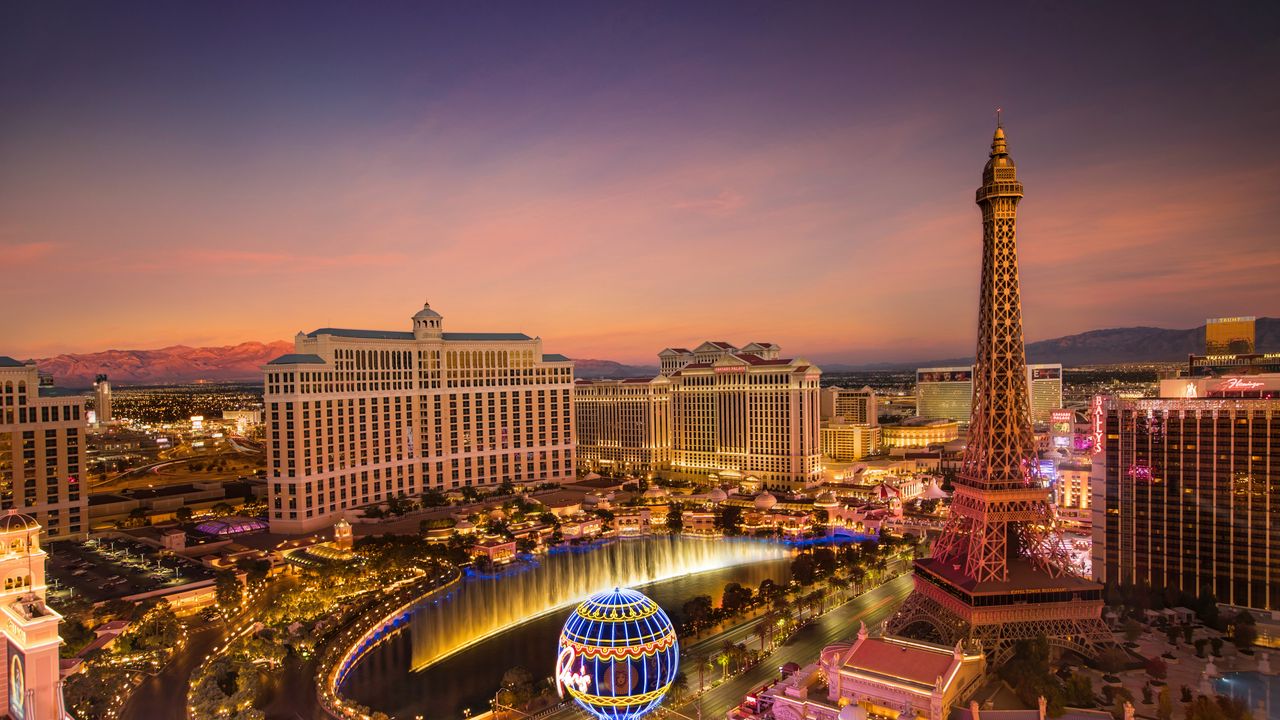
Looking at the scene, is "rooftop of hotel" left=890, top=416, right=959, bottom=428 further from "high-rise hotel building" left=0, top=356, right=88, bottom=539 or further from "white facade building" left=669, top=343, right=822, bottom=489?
"high-rise hotel building" left=0, top=356, right=88, bottom=539

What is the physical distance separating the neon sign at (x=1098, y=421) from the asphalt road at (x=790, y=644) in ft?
46.1

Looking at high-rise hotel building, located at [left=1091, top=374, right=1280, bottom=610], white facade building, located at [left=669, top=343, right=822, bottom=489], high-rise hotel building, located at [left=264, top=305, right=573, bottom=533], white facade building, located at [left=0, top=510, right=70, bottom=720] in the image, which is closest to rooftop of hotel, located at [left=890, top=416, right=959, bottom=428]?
white facade building, located at [left=669, top=343, right=822, bottom=489]

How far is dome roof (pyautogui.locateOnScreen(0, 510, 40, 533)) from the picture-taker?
2447 centimetres

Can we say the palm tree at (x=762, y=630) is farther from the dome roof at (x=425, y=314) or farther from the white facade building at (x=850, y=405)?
the white facade building at (x=850, y=405)

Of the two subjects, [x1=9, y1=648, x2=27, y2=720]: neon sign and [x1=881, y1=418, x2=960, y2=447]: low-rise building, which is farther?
[x1=881, y1=418, x2=960, y2=447]: low-rise building

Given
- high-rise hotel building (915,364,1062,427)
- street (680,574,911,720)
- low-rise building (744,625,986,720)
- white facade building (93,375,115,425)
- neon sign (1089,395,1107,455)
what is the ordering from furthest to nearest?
white facade building (93,375,115,425) < high-rise hotel building (915,364,1062,427) < neon sign (1089,395,1107,455) < street (680,574,911,720) < low-rise building (744,625,986,720)

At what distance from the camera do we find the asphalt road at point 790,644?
29531 mm

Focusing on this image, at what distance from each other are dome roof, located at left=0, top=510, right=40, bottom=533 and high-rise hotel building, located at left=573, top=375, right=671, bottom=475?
62893 millimetres

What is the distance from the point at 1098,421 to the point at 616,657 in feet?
107

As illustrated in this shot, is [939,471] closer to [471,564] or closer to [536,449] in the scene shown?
[536,449]

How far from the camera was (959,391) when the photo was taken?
133 metres

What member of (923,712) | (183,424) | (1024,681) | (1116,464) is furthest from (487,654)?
(183,424)

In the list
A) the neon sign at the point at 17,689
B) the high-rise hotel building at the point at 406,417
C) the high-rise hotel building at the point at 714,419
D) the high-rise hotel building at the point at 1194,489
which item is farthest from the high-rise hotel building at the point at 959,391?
the neon sign at the point at 17,689

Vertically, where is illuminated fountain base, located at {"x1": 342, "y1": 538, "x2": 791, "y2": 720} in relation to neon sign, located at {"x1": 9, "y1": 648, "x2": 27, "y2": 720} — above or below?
below
